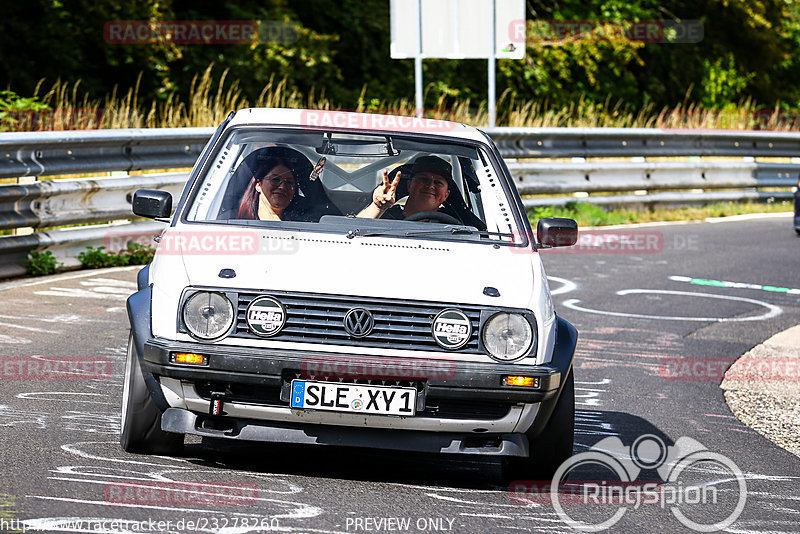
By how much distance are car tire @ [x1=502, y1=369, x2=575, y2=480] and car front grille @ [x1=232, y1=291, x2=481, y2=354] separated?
703 millimetres

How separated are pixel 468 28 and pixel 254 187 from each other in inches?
555

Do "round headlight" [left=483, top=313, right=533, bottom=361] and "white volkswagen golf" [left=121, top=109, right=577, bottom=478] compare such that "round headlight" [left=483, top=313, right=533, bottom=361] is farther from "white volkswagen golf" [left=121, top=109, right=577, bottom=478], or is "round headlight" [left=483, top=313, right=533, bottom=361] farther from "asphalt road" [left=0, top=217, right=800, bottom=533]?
"asphalt road" [left=0, top=217, right=800, bottom=533]

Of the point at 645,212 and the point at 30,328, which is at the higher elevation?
the point at 30,328

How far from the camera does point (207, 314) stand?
5.39 m

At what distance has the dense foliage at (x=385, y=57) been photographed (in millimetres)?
23875

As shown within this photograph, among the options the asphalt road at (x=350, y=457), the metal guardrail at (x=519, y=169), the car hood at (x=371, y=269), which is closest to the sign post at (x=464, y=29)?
the metal guardrail at (x=519, y=169)

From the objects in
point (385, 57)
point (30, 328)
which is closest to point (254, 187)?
point (30, 328)

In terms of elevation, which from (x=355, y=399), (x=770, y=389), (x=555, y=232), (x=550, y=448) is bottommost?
(x=770, y=389)

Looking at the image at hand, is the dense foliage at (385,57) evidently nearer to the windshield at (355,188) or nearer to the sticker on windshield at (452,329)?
the windshield at (355,188)

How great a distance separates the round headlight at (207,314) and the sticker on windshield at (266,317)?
0.10 meters

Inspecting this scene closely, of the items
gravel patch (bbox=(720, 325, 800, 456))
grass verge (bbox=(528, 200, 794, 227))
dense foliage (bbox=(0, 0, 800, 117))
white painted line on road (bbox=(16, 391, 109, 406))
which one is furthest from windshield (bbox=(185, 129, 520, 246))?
grass verge (bbox=(528, 200, 794, 227))

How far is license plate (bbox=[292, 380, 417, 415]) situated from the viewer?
5.30 m

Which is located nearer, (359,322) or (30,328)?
(359,322)

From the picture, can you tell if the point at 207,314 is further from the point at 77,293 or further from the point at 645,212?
the point at 645,212
